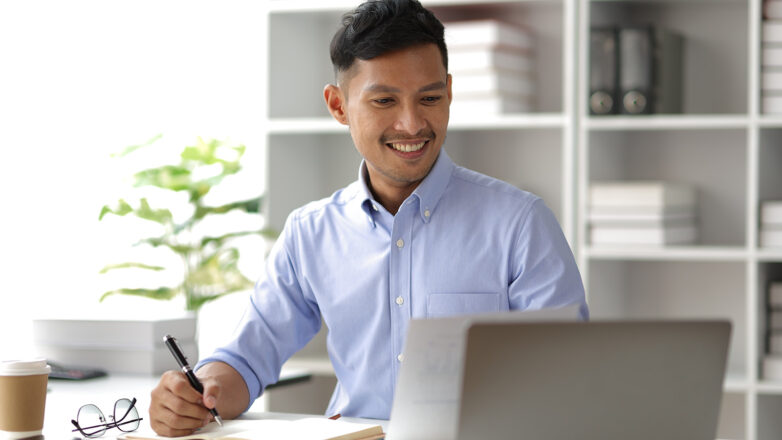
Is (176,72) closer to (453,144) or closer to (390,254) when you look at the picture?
(453,144)

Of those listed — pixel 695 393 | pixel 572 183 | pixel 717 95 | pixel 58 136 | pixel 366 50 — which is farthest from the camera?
pixel 58 136

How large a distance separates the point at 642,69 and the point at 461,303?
131cm

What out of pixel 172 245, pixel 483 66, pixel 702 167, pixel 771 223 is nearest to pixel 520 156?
pixel 483 66

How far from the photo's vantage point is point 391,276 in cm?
177

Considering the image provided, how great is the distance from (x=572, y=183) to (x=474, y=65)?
44cm

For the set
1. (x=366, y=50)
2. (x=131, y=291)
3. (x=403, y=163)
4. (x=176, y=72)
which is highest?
(x=176, y=72)

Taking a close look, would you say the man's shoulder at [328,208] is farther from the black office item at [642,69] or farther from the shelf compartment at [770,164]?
the shelf compartment at [770,164]

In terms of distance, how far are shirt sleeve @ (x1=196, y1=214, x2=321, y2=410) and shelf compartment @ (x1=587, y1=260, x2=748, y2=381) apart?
4.28ft

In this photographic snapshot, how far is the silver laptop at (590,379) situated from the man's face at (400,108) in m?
0.67

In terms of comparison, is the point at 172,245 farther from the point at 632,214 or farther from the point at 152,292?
the point at 632,214

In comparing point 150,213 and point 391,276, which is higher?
point 150,213

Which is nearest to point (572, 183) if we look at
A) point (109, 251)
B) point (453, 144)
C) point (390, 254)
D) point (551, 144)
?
point (551, 144)

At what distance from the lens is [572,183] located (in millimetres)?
2773

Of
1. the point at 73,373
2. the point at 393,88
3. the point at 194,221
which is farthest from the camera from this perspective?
the point at 194,221
